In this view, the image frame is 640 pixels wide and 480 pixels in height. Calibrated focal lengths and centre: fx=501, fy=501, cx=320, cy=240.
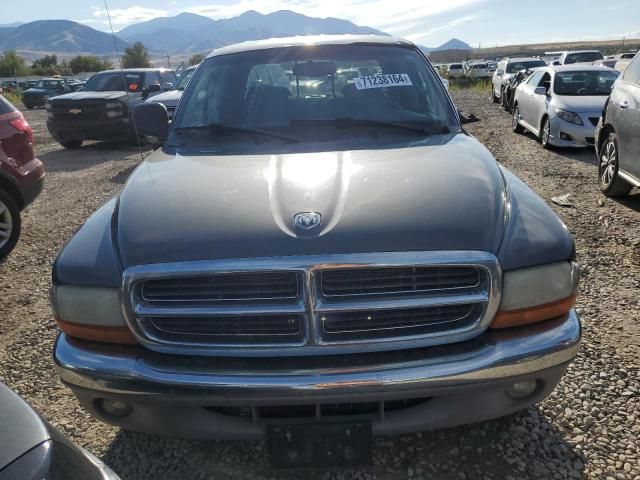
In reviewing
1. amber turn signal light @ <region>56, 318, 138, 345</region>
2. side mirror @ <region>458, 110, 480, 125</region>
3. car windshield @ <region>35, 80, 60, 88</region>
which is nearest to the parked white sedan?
side mirror @ <region>458, 110, 480, 125</region>

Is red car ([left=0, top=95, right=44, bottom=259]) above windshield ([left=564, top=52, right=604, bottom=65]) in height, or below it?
above

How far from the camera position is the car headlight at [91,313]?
6.17 feet

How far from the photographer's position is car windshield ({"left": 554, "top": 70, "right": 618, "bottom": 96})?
9.48 metres

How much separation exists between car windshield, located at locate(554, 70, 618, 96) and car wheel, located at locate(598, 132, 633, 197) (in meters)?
3.83

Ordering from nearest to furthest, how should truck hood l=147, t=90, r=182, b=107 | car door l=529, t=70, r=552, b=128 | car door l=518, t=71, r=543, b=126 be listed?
car door l=529, t=70, r=552, b=128 < truck hood l=147, t=90, r=182, b=107 < car door l=518, t=71, r=543, b=126

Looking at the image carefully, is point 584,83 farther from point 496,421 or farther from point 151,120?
point 496,421

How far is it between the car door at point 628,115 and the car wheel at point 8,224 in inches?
251

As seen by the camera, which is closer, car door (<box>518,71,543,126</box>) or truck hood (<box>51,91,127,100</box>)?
car door (<box>518,71,543,126</box>)

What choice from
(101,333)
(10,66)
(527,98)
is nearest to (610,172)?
(527,98)

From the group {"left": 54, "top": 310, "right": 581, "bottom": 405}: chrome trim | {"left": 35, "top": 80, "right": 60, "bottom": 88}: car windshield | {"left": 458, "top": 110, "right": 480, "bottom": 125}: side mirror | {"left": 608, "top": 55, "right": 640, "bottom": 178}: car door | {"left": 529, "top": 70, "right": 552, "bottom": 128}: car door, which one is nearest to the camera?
{"left": 54, "top": 310, "right": 581, "bottom": 405}: chrome trim

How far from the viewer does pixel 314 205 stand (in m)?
2.00

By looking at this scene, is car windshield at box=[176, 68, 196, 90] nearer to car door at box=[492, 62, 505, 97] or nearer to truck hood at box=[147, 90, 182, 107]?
truck hood at box=[147, 90, 182, 107]

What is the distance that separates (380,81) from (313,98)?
43 centimetres

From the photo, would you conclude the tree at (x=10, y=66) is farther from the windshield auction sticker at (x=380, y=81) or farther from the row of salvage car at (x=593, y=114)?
the windshield auction sticker at (x=380, y=81)
